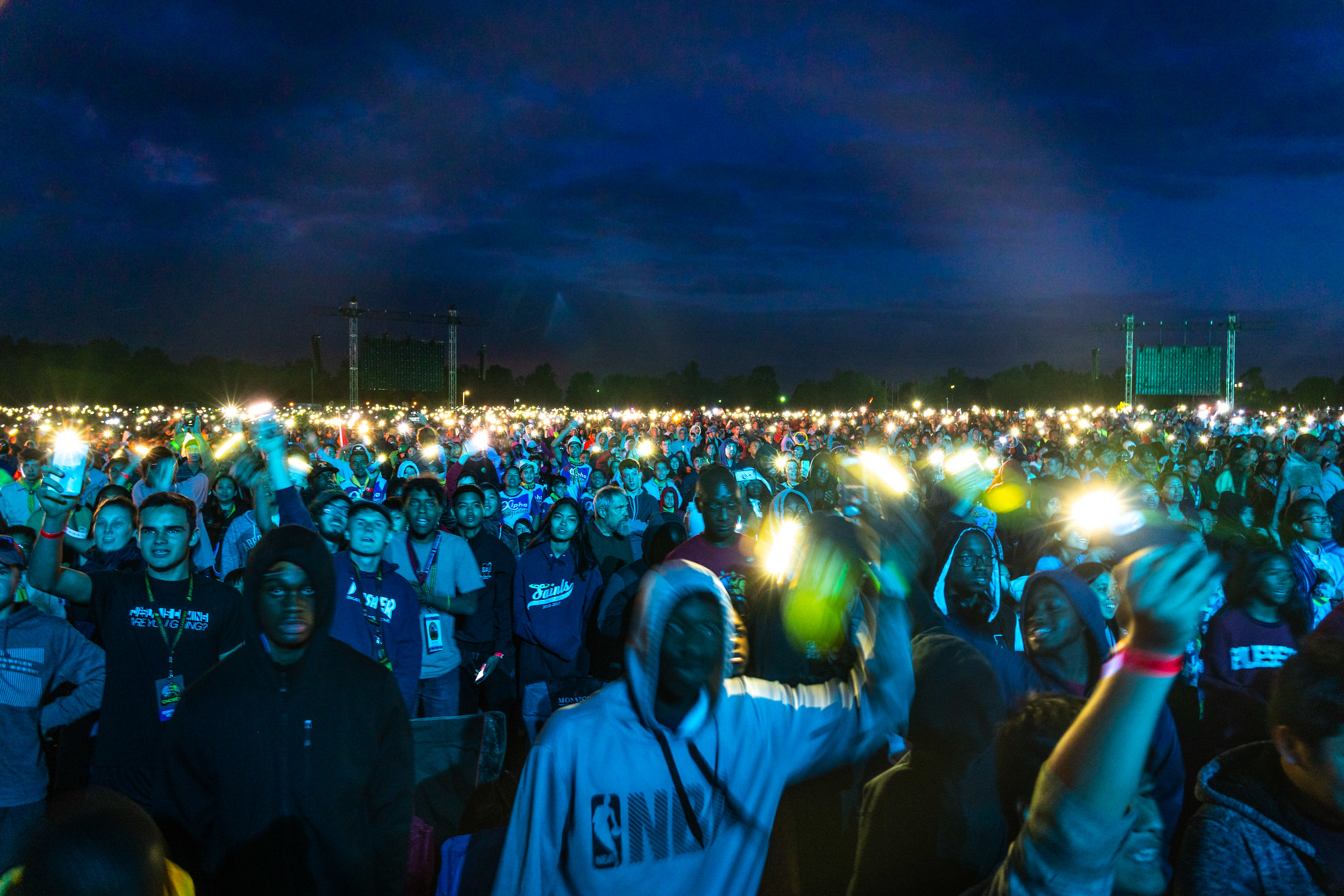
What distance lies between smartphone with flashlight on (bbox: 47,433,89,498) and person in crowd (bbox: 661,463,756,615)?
3667 mm

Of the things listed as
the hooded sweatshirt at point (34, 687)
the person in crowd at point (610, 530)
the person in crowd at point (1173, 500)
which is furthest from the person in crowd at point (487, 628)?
the person in crowd at point (1173, 500)

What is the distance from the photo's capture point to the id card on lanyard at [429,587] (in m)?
5.29

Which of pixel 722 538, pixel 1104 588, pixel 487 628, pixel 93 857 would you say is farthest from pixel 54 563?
pixel 1104 588

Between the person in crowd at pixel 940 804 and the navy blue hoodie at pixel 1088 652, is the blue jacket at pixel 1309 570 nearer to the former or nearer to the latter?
the navy blue hoodie at pixel 1088 652

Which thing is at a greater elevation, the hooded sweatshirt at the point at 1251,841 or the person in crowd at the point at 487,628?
the hooded sweatshirt at the point at 1251,841

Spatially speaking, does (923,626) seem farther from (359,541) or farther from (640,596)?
(359,541)

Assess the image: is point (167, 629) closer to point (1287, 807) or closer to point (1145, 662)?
point (1145, 662)

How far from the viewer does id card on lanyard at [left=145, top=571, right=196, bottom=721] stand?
3.70 meters

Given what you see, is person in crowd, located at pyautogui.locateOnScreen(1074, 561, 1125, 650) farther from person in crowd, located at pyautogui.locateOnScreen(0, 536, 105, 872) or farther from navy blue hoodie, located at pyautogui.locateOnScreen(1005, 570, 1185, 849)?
person in crowd, located at pyautogui.locateOnScreen(0, 536, 105, 872)

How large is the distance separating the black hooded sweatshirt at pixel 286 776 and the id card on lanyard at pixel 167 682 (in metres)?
1.28

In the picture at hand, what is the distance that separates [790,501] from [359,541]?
358cm

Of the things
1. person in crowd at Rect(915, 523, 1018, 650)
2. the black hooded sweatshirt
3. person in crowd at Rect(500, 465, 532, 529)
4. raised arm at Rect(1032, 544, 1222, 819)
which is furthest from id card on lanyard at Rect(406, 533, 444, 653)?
raised arm at Rect(1032, 544, 1222, 819)

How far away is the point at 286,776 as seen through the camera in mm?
2559

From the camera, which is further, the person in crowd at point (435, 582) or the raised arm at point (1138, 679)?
the person in crowd at point (435, 582)
